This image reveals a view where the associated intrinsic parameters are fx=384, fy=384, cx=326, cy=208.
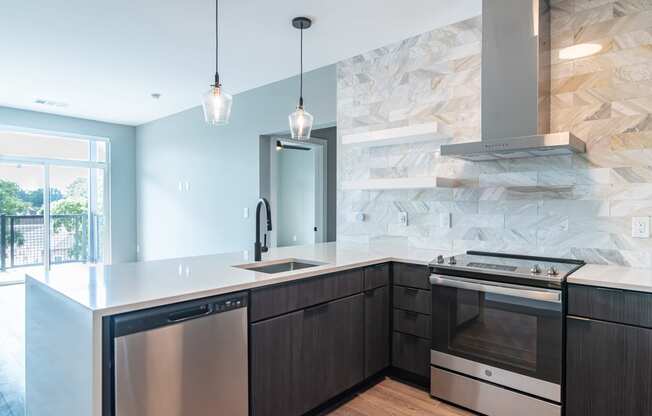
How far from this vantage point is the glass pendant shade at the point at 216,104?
7.73ft

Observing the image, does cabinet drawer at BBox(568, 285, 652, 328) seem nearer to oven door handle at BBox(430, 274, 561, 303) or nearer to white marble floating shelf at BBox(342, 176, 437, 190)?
oven door handle at BBox(430, 274, 561, 303)

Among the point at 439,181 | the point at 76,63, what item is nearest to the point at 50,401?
the point at 439,181

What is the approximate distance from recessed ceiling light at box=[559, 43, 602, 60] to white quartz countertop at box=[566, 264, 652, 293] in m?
1.32

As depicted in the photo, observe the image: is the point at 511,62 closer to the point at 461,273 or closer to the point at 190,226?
the point at 461,273

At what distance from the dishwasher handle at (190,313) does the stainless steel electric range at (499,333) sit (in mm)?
1391

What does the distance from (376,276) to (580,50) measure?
1.94 meters

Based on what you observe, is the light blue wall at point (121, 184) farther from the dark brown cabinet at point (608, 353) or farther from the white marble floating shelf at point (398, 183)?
the dark brown cabinet at point (608, 353)

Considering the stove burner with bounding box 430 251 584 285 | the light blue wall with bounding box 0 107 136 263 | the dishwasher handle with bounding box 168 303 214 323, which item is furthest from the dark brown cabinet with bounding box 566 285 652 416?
the light blue wall with bounding box 0 107 136 263

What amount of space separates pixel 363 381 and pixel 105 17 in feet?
10.5

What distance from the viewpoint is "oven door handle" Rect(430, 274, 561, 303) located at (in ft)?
6.52

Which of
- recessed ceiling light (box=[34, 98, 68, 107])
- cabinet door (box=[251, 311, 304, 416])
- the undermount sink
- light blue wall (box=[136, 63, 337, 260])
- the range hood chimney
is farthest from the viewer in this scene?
recessed ceiling light (box=[34, 98, 68, 107])

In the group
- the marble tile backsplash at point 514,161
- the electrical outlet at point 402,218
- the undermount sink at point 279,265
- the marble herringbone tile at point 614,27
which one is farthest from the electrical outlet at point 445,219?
the marble herringbone tile at point 614,27

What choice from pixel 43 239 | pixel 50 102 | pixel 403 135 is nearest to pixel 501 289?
pixel 403 135

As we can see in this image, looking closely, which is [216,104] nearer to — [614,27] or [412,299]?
[412,299]
